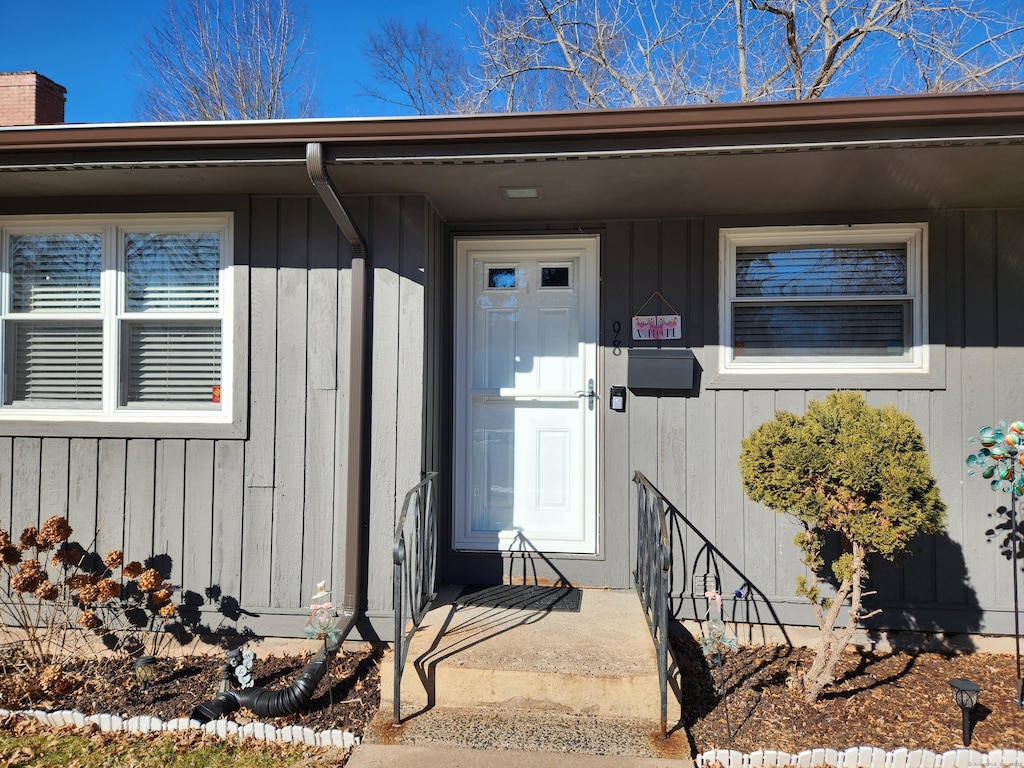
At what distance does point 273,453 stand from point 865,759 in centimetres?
293

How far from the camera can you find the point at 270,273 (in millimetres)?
3295

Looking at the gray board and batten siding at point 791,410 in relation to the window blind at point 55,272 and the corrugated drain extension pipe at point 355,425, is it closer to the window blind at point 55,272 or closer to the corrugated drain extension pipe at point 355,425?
the corrugated drain extension pipe at point 355,425

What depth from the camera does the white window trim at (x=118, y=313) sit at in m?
3.32

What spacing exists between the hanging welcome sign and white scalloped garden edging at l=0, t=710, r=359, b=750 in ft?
7.83

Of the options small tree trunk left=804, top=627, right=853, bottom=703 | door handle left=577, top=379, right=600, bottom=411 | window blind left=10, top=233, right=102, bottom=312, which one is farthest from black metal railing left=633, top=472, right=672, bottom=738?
window blind left=10, top=233, right=102, bottom=312

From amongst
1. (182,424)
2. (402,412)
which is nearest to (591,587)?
(402,412)

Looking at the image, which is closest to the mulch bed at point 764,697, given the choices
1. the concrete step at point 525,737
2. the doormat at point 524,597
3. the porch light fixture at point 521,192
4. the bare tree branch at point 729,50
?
the concrete step at point 525,737

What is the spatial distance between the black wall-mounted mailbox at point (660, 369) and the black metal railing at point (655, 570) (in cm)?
52

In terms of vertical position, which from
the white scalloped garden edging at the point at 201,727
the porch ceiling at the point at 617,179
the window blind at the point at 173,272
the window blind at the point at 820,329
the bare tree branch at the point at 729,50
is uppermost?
the bare tree branch at the point at 729,50

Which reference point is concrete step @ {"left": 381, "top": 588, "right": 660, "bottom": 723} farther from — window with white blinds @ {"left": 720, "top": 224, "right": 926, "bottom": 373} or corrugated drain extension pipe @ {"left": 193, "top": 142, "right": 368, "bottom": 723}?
window with white blinds @ {"left": 720, "top": 224, "right": 926, "bottom": 373}

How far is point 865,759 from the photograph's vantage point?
7.74 feet

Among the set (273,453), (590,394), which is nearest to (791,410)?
(590,394)

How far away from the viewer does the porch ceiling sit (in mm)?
2609

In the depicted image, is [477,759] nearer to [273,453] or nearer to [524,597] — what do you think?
[524,597]
